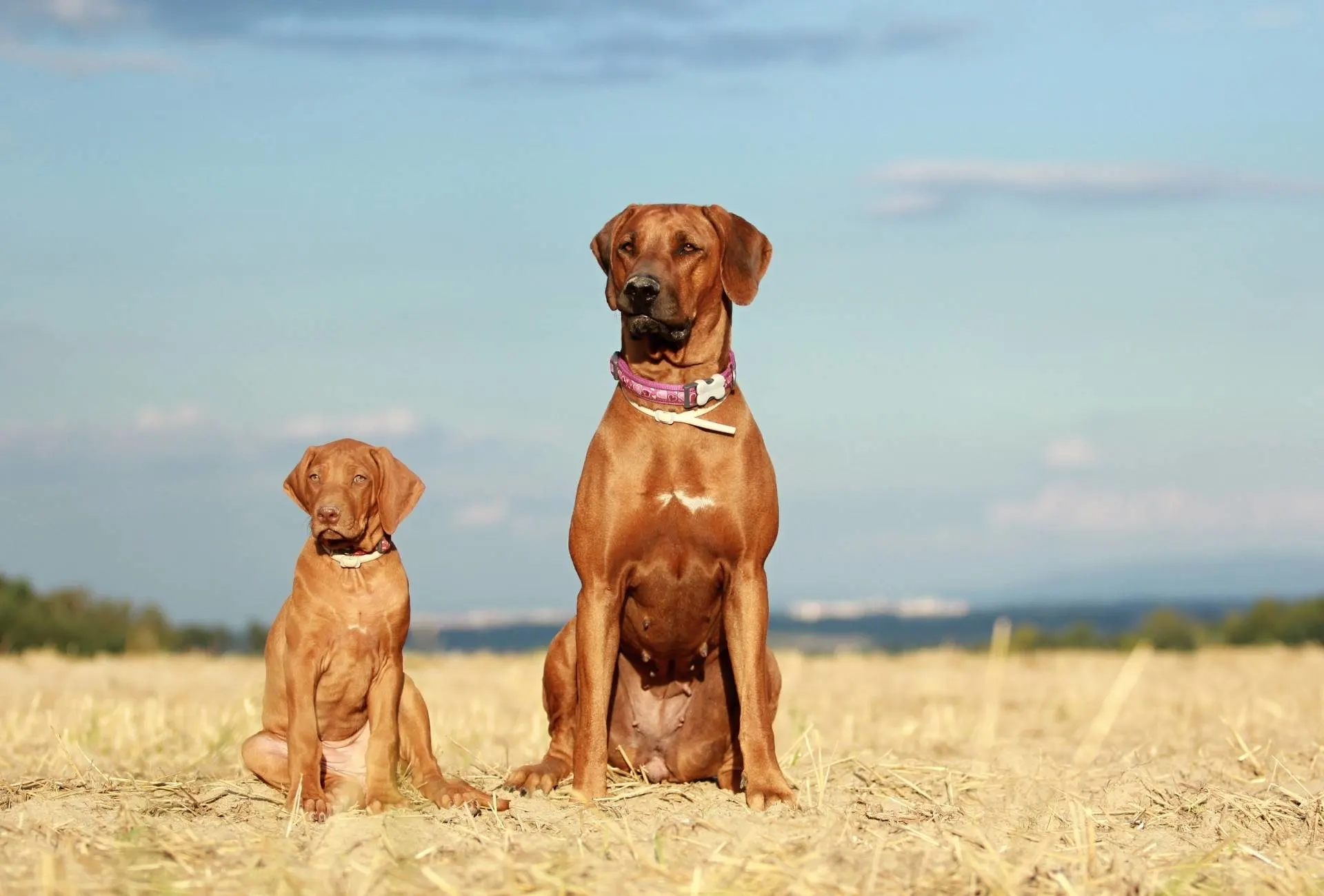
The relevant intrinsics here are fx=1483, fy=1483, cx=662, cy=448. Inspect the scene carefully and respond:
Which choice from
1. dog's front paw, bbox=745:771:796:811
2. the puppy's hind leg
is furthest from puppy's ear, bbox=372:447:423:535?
dog's front paw, bbox=745:771:796:811

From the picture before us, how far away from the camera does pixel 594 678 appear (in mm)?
6246

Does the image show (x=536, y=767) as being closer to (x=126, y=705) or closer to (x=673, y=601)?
(x=673, y=601)

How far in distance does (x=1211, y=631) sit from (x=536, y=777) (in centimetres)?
1473

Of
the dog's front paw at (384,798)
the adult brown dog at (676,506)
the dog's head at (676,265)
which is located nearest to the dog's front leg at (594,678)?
the adult brown dog at (676,506)

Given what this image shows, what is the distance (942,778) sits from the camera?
6961mm

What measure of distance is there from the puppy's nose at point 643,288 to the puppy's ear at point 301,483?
4.85 ft

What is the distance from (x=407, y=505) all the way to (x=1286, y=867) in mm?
3576

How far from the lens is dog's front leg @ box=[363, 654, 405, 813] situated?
19.7 ft

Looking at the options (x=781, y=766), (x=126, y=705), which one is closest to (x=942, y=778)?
(x=781, y=766)

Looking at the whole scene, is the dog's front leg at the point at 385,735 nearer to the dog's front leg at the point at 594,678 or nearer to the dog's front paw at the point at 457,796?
the dog's front paw at the point at 457,796

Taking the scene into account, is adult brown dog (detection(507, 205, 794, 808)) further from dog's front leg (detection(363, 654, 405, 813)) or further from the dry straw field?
dog's front leg (detection(363, 654, 405, 813))

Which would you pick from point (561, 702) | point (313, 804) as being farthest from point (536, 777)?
point (313, 804)

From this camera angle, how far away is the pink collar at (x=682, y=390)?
20.6ft

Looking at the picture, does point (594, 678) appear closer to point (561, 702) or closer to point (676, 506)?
point (561, 702)
